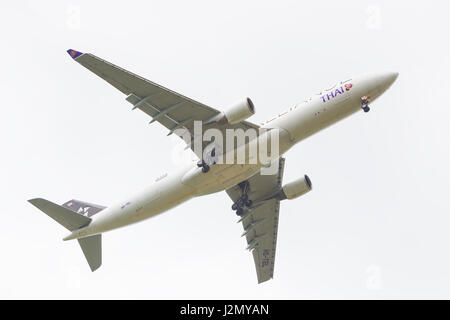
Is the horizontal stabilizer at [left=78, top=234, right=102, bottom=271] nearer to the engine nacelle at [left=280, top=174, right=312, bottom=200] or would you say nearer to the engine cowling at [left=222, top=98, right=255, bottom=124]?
the engine nacelle at [left=280, top=174, right=312, bottom=200]

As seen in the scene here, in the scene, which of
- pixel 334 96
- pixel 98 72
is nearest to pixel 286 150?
pixel 334 96

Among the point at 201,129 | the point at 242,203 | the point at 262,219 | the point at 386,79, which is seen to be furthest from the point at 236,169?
the point at 386,79

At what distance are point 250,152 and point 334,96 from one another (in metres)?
6.71

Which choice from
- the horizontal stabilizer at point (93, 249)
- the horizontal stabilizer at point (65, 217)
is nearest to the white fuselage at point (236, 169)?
the horizontal stabilizer at point (65, 217)

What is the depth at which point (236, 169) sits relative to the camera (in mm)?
44188

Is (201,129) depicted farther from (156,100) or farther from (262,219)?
(262,219)

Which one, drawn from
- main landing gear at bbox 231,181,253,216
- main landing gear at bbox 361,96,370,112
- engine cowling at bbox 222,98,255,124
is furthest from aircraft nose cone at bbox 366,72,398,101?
main landing gear at bbox 231,181,253,216

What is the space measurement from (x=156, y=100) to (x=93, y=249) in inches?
571

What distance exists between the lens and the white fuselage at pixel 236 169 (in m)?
42.4

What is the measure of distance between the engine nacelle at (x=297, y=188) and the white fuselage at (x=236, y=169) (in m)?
5.81

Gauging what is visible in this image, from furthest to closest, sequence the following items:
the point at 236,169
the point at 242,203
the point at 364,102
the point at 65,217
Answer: the point at 242,203 → the point at 65,217 → the point at 236,169 → the point at 364,102

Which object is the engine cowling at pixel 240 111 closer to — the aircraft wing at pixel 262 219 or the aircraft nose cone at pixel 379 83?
the aircraft nose cone at pixel 379 83

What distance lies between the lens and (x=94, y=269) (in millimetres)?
50188

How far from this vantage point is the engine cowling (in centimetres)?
4144
